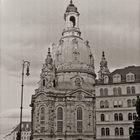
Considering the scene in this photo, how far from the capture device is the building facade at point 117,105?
74.6 meters

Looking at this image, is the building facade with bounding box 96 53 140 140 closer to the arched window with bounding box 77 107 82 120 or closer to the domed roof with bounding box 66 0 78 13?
the arched window with bounding box 77 107 82 120

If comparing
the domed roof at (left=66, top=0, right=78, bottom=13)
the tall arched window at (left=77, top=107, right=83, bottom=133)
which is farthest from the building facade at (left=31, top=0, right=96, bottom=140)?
the domed roof at (left=66, top=0, right=78, bottom=13)

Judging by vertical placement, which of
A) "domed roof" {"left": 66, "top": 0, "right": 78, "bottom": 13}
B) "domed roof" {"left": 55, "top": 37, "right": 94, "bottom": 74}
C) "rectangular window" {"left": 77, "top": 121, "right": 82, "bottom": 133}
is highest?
"domed roof" {"left": 66, "top": 0, "right": 78, "bottom": 13}

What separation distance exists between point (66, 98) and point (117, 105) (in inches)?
655

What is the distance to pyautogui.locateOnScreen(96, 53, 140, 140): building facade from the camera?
74.6m

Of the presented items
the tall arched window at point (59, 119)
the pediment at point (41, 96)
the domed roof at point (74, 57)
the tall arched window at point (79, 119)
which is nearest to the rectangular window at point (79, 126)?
the tall arched window at point (79, 119)

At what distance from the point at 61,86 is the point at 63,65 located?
6.56 m

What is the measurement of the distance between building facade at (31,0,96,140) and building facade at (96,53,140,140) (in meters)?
9.85

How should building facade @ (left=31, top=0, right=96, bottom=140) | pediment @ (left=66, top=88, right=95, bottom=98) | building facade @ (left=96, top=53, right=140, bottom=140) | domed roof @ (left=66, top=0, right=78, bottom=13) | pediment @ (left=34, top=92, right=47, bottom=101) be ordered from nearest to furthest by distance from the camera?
building facade @ (left=96, top=53, right=140, bottom=140) < building facade @ (left=31, top=0, right=96, bottom=140) < pediment @ (left=66, top=88, right=95, bottom=98) < pediment @ (left=34, top=92, right=47, bottom=101) < domed roof @ (left=66, top=0, right=78, bottom=13)

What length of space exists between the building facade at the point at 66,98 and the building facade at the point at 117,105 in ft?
32.3

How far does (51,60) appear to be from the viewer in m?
95.2

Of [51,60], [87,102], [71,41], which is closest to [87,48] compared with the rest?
[71,41]

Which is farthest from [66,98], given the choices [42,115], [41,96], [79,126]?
[79,126]

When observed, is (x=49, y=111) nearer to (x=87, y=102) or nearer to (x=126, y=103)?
(x=87, y=102)
